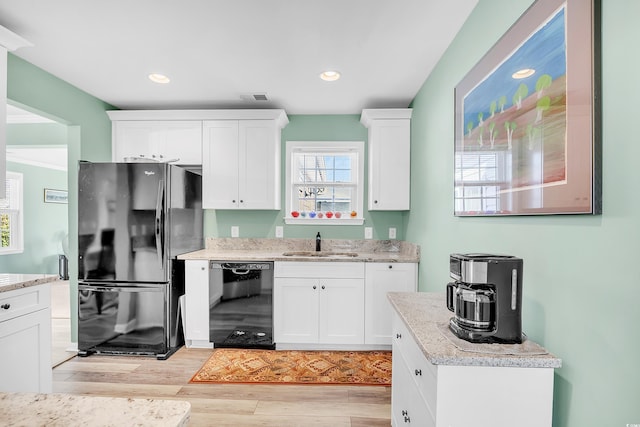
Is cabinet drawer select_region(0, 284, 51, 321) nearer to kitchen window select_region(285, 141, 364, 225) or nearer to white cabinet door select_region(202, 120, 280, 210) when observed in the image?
white cabinet door select_region(202, 120, 280, 210)

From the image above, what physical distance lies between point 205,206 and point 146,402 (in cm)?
293

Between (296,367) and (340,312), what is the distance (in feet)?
2.09

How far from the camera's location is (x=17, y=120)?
375 cm

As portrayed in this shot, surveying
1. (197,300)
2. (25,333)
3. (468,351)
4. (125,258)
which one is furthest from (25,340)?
(468,351)

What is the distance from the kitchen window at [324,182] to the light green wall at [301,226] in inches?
2.7

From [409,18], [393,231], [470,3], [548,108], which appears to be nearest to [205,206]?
[393,231]

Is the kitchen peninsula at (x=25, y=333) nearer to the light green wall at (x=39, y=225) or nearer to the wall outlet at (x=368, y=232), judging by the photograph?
the wall outlet at (x=368, y=232)

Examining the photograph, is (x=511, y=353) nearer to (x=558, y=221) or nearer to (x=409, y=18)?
(x=558, y=221)

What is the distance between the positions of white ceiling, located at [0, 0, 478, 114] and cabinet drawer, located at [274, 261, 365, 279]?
167cm

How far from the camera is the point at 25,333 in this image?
5.85ft

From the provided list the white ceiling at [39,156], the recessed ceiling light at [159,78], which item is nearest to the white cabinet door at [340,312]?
the recessed ceiling light at [159,78]

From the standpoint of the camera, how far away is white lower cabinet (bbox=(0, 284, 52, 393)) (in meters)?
1.67

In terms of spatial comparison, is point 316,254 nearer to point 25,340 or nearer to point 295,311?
point 295,311

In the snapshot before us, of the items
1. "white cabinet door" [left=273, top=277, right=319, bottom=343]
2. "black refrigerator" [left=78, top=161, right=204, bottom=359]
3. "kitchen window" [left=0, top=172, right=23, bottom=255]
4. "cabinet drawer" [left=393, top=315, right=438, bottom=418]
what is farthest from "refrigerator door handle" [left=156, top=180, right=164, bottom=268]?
"kitchen window" [left=0, top=172, right=23, bottom=255]
